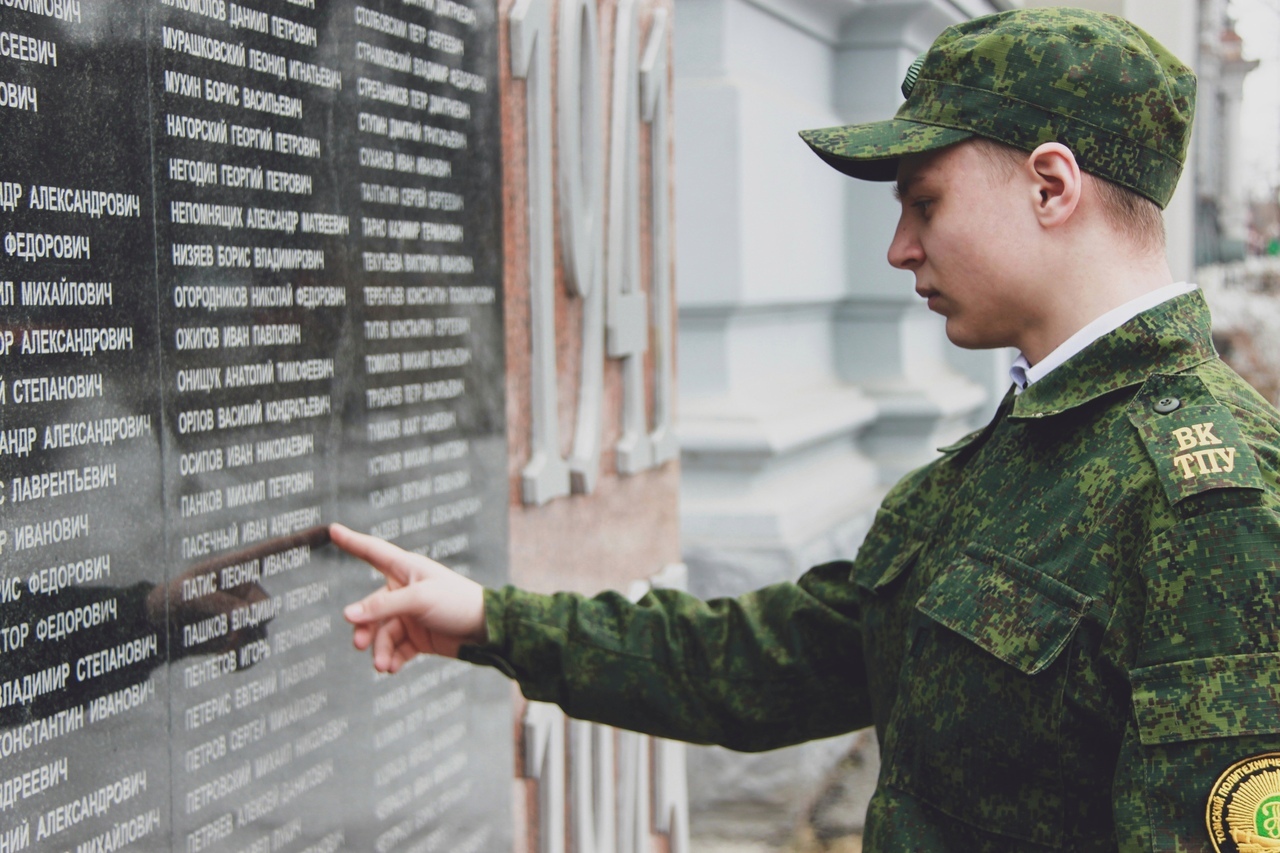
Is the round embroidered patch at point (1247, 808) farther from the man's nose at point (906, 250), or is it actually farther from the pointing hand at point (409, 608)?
the pointing hand at point (409, 608)

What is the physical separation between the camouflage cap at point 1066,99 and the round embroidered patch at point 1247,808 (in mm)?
733

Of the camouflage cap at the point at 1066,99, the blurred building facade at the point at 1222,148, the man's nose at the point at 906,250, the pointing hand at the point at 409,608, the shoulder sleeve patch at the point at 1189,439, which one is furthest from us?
the blurred building facade at the point at 1222,148

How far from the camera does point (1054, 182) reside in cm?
184

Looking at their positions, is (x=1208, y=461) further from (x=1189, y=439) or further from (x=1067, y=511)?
(x=1067, y=511)

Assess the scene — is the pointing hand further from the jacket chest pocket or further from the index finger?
the jacket chest pocket

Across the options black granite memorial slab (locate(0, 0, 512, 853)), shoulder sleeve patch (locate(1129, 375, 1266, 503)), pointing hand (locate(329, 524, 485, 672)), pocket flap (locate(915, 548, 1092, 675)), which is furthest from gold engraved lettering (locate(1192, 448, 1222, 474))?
black granite memorial slab (locate(0, 0, 512, 853))

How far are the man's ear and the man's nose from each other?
0.57ft

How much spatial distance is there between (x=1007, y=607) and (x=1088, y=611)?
0.11m

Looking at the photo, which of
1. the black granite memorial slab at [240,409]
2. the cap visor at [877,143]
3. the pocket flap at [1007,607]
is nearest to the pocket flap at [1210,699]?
the pocket flap at [1007,607]

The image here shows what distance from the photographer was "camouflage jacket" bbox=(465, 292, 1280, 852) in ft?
5.20

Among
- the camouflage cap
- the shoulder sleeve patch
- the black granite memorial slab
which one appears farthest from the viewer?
the camouflage cap

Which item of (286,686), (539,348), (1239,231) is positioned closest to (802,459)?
(539,348)

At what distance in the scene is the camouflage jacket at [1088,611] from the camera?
1.58 metres

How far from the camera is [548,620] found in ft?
7.54
